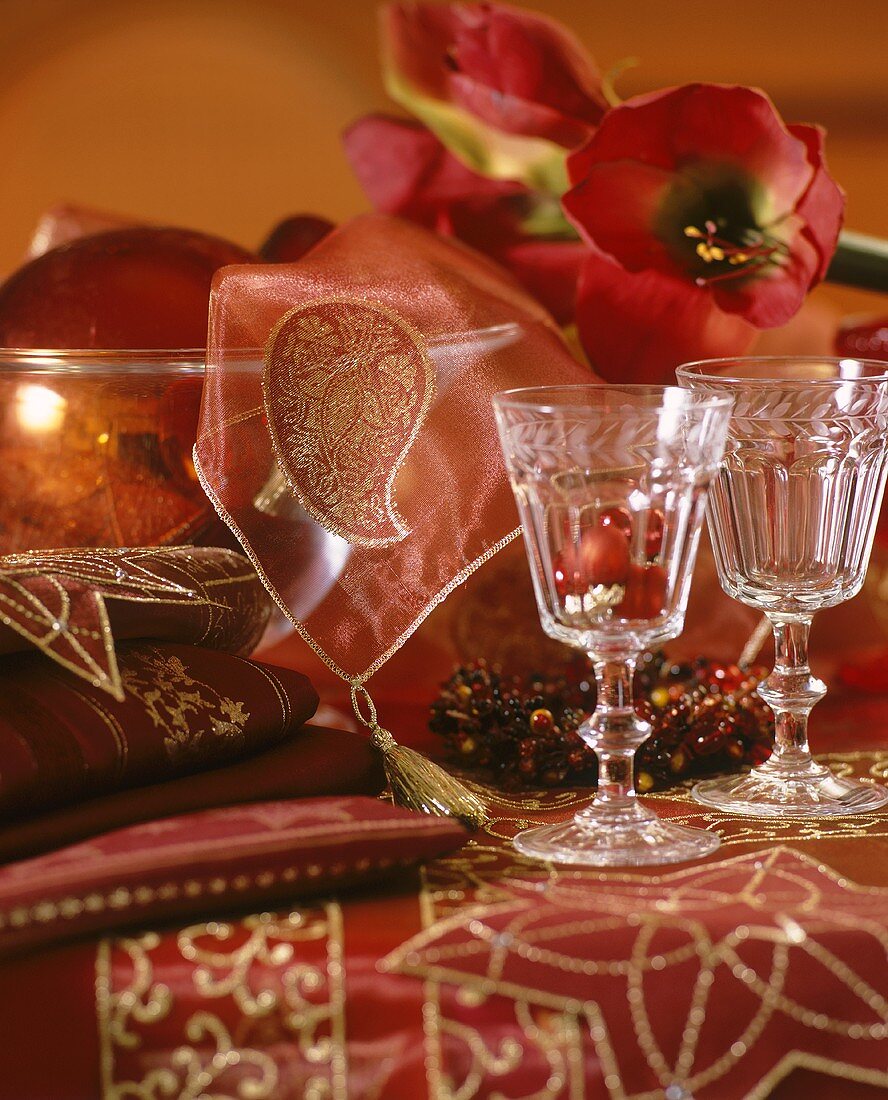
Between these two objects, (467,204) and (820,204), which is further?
(467,204)

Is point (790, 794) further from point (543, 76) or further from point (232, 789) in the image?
point (543, 76)

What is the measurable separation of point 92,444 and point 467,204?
0.30m

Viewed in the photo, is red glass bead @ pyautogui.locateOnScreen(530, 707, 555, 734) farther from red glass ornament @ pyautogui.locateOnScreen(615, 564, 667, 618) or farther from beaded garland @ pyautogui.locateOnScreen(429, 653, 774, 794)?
red glass ornament @ pyautogui.locateOnScreen(615, 564, 667, 618)

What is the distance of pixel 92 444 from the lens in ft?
1.91

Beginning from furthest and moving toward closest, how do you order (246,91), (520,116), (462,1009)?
(246,91), (520,116), (462,1009)

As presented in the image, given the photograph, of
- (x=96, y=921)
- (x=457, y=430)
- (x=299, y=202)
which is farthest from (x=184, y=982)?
(x=299, y=202)

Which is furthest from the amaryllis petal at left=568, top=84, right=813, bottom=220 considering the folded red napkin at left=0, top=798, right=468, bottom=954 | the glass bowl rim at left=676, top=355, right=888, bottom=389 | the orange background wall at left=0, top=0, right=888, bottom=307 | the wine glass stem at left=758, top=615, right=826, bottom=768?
the orange background wall at left=0, top=0, right=888, bottom=307

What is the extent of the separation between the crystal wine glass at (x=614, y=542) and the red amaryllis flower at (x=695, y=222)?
0.19 metres

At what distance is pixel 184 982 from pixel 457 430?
0.27 metres

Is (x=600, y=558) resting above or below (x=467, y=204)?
below

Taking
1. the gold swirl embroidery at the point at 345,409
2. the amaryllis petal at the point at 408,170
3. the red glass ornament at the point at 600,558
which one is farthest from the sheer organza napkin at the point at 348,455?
the amaryllis petal at the point at 408,170

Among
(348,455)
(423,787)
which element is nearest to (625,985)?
(423,787)

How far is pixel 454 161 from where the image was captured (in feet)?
2.60

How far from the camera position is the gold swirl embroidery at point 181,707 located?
460mm
